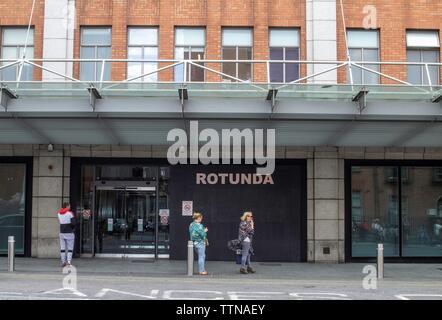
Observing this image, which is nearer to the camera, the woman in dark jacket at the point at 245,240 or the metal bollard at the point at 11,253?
the metal bollard at the point at 11,253

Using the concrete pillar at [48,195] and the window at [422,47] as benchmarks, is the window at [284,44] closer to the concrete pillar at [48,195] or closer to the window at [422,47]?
the window at [422,47]

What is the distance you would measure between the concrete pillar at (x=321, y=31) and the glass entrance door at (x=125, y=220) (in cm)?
641

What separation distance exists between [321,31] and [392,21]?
230 centimetres

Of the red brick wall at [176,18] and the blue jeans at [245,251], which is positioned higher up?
the red brick wall at [176,18]

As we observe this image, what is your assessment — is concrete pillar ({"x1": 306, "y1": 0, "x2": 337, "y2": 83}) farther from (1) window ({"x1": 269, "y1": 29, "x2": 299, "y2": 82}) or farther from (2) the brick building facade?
(1) window ({"x1": 269, "y1": 29, "x2": 299, "y2": 82})

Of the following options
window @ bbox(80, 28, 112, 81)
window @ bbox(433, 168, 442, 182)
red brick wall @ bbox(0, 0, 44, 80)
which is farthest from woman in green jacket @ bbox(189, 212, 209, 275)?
window @ bbox(433, 168, 442, 182)

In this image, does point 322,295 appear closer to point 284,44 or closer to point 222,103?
point 222,103

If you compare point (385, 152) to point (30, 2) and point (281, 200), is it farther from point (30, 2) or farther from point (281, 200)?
point (30, 2)

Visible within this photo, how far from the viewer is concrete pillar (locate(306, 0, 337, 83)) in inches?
733

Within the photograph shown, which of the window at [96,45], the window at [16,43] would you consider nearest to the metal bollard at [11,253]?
the window at [96,45]

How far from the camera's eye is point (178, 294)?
11.6m

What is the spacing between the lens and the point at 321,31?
1870cm

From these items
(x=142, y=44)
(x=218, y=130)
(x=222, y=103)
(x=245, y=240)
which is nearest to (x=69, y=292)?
(x=245, y=240)

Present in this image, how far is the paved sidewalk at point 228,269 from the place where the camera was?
15.0m
